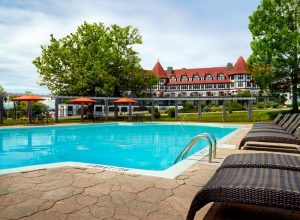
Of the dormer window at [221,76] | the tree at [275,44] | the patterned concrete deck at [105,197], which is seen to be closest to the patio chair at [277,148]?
the patterned concrete deck at [105,197]

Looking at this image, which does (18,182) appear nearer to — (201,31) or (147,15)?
(147,15)

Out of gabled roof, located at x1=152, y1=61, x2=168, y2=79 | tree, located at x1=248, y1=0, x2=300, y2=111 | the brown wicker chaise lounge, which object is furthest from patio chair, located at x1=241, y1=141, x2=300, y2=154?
gabled roof, located at x1=152, y1=61, x2=168, y2=79

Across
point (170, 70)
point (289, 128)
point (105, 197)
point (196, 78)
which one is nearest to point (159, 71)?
point (170, 70)

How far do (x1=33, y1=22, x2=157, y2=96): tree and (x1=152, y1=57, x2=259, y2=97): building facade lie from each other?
44308mm

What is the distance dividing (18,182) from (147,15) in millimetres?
10314

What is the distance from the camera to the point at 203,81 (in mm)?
77812

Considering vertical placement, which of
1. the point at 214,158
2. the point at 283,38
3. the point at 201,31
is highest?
the point at 283,38

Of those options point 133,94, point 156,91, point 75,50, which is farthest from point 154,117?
point 156,91

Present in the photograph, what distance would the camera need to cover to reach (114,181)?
4586mm

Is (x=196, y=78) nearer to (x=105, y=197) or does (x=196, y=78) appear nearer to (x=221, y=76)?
(x=221, y=76)

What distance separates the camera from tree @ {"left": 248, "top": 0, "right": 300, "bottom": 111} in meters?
27.5

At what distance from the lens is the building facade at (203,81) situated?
72.1m

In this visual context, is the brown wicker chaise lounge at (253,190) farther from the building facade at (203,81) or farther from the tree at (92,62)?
the building facade at (203,81)

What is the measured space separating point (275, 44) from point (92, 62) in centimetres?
2058
